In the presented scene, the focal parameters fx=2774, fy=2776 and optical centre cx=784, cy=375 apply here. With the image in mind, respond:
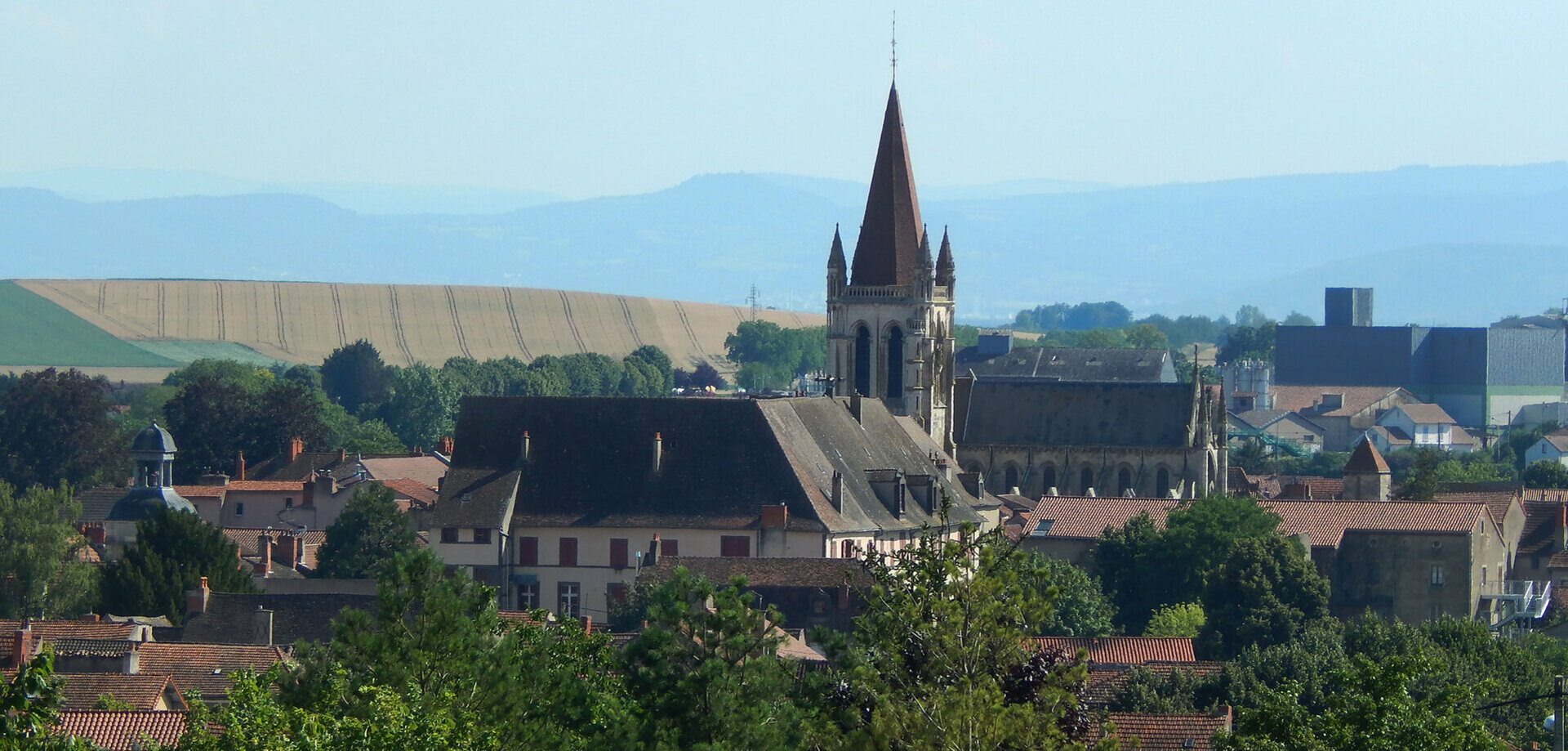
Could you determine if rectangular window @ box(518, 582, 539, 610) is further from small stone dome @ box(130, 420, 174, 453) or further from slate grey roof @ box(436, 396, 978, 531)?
small stone dome @ box(130, 420, 174, 453)

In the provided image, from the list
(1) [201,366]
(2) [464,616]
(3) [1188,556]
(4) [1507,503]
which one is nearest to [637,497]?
(3) [1188,556]

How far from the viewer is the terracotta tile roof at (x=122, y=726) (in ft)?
133

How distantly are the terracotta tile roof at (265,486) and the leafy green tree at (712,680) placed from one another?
6791 cm

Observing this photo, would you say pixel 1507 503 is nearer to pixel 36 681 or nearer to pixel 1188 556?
pixel 1188 556

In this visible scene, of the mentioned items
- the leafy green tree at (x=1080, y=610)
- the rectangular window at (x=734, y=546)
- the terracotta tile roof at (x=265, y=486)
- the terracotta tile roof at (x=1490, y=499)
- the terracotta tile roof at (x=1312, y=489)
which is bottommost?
the leafy green tree at (x=1080, y=610)

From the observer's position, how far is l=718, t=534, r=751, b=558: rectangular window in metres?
78.4

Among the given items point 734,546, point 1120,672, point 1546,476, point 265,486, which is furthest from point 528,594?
point 1546,476

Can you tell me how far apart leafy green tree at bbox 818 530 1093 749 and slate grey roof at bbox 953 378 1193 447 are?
8786 centimetres

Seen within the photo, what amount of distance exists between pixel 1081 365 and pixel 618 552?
105 meters

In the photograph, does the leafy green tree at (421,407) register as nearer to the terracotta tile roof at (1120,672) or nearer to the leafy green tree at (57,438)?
the leafy green tree at (57,438)

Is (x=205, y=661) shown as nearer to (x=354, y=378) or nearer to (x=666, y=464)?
(x=666, y=464)

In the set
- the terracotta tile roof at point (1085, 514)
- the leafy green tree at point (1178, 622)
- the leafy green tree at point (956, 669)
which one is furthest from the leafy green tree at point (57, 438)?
the leafy green tree at point (956, 669)

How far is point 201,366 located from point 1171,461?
312 feet

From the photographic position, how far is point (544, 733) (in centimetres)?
3238
